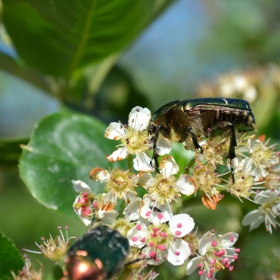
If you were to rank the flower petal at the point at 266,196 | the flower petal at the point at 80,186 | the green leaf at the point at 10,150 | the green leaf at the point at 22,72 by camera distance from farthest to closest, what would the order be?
the green leaf at the point at 22,72
the green leaf at the point at 10,150
the flower petal at the point at 266,196
the flower petal at the point at 80,186

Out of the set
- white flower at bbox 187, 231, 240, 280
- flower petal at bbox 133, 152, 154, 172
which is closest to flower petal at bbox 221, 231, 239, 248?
white flower at bbox 187, 231, 240, 280

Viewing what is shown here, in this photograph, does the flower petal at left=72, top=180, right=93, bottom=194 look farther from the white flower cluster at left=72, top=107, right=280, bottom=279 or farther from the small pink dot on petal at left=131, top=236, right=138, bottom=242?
the small pink dot on petal at left=131, top=236, right=138, bottom=242

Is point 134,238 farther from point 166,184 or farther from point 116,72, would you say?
point 116,72

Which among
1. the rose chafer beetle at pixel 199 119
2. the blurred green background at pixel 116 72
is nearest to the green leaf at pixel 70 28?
the blurred green background at pixel 116 72

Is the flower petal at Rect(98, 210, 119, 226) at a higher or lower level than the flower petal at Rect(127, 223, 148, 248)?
higher

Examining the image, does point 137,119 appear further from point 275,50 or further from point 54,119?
point 275,50

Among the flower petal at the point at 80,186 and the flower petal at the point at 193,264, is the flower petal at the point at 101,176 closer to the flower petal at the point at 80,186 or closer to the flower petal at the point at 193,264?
the flower petal at the point at 80,186
